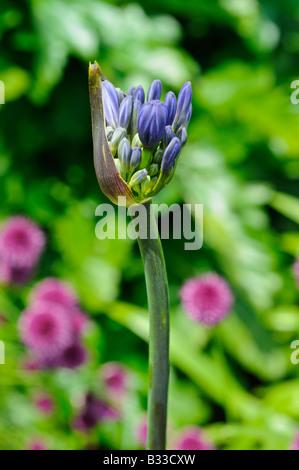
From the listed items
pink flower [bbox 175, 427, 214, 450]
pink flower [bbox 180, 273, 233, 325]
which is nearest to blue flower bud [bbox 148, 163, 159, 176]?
pink flower [bbox 175, 427, 214, 450]

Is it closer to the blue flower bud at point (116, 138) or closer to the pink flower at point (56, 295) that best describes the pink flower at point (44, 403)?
the pink flower at point (56, 295)

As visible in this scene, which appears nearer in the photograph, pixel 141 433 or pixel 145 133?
pixel 145 133

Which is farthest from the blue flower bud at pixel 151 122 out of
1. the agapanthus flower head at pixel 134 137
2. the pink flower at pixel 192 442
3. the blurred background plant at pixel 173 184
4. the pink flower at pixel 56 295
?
the blurred background plant at pixel 173 184

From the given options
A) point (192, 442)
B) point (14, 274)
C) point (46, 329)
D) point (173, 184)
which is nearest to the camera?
point (192, 442)

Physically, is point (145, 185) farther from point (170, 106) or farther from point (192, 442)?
point (192, 442)

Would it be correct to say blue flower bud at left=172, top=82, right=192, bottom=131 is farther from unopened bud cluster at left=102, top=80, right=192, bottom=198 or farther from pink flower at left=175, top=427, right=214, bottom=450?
pink flower at left=175, top=427, right=214, bottom=450

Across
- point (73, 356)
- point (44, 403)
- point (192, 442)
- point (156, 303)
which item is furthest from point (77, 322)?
point (156, 303)
